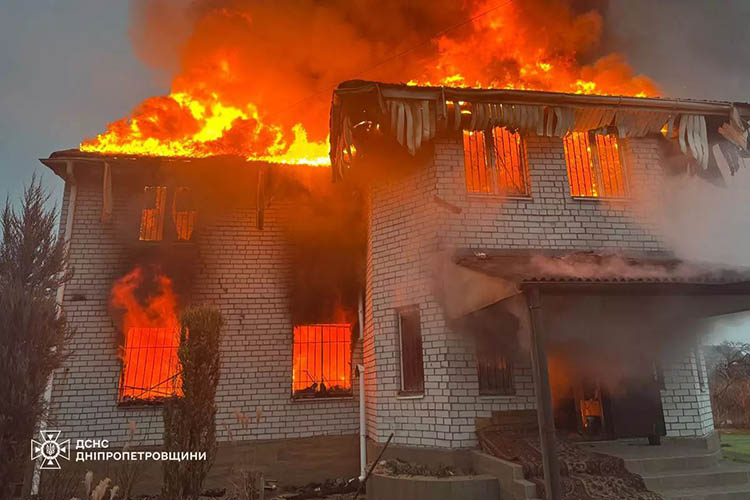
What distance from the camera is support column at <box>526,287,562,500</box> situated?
5586 millimetres

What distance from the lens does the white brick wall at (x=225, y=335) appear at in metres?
9.45

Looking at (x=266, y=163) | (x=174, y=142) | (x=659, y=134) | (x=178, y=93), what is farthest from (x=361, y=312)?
(x=178, y=93)

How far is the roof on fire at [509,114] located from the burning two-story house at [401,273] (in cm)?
4

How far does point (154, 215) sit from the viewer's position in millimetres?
10883

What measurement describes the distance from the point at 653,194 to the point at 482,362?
5.42 meters

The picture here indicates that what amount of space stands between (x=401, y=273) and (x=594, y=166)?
16.4 ft

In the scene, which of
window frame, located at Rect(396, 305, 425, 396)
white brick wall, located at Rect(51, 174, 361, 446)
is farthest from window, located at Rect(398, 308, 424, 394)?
white brick wall, located at Rect(51, 174, 361, 446)

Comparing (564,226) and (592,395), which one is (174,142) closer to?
(564,226)

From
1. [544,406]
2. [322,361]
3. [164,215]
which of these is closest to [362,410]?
[322,361]

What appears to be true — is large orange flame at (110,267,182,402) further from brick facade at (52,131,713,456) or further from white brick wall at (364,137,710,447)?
white brick wall at (364,137,710,447)

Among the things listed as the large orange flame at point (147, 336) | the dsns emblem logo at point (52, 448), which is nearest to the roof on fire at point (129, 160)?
the large orange flame at point (147, 336)

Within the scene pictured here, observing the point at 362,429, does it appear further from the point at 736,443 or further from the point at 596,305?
the point at 736,443

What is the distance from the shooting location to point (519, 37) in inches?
561

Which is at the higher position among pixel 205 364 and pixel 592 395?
pixel 205 364
